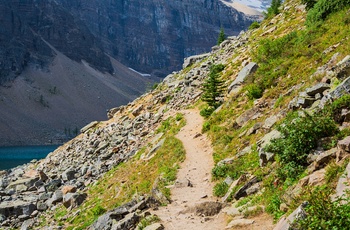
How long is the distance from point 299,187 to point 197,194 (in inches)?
226

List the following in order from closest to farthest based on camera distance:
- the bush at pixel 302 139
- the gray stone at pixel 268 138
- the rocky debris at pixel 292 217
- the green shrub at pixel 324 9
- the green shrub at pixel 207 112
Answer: the rocky debris at pixel 292 217, the bush at pixel 302 139, the gray stone at pixel 268 138, the green shrub at pixel 324 9, the green shrub at pixel 207 112

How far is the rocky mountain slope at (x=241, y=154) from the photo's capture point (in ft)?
34.2

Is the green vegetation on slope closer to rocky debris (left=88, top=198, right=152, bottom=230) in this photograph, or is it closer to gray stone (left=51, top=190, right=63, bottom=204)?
rocky debris (left=88, top=198, right=152, bottom=230)

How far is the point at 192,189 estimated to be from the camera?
52.0ft

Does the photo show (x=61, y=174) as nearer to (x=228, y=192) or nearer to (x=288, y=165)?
(x=228, y=192)

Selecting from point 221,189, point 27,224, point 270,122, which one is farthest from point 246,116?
point 27,224

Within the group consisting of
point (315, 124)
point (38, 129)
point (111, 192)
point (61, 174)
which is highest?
point (315, 124)

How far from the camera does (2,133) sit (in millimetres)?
166125

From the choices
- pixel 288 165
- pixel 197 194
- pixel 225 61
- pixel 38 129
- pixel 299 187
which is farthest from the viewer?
pixel 38 129

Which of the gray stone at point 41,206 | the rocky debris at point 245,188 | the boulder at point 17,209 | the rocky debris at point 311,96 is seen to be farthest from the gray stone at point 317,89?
the boulder at point 17,209

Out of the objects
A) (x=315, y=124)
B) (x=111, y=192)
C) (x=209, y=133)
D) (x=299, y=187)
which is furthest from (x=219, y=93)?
(x=299, y=187)

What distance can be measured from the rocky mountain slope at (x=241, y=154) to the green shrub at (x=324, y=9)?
0.30m

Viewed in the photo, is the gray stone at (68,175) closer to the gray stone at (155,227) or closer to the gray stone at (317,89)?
the gray stone at (155,227)

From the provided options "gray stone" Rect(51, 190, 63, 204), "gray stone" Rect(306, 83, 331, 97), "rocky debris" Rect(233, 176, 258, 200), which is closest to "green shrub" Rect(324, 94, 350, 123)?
"gray stone" Rect(306, 83, 331, 97)
